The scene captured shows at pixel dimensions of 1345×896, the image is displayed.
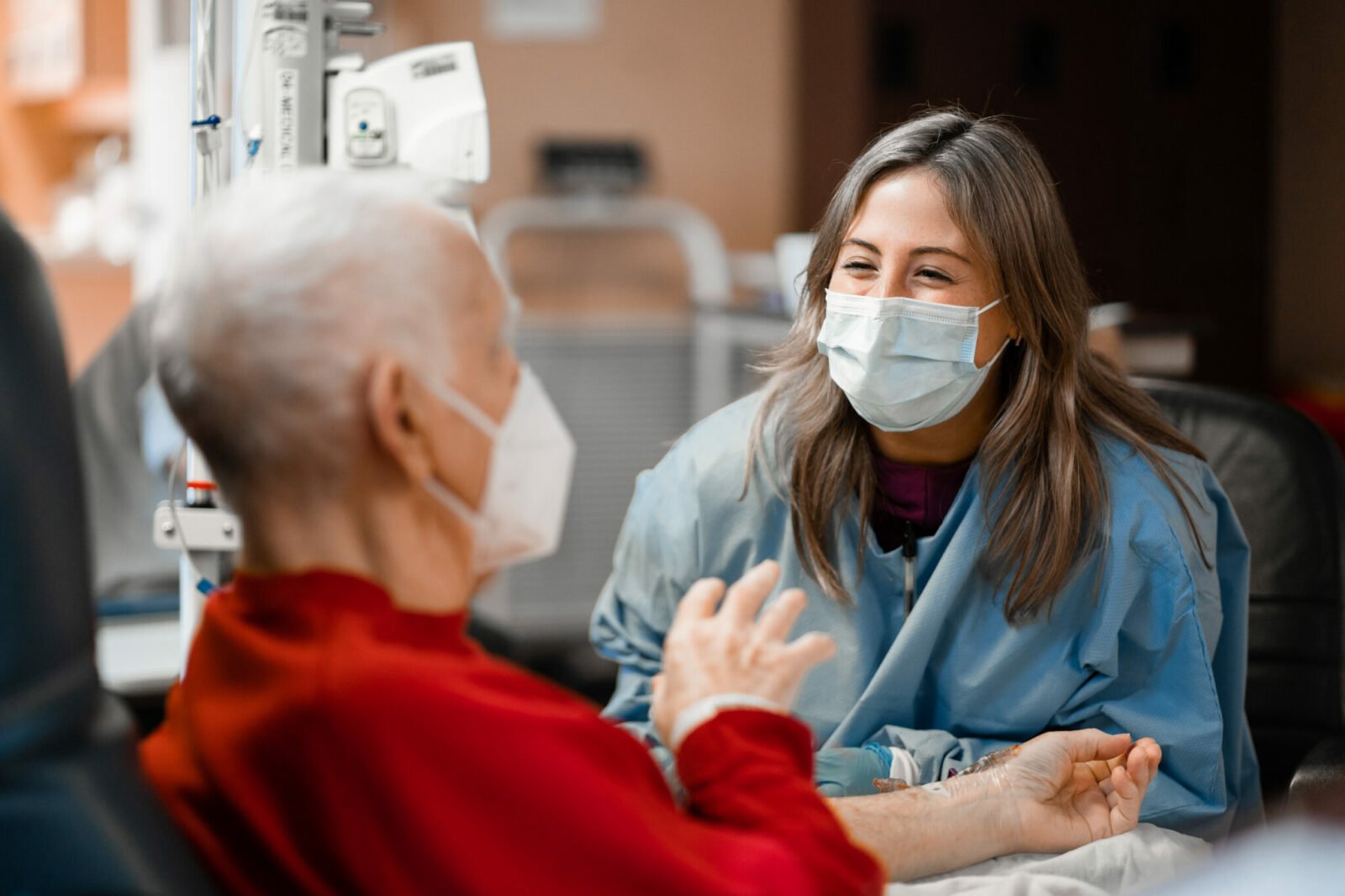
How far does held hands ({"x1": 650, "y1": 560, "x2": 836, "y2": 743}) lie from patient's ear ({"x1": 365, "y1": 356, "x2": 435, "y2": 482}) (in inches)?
9.2

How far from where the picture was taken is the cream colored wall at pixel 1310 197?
4.27 meters

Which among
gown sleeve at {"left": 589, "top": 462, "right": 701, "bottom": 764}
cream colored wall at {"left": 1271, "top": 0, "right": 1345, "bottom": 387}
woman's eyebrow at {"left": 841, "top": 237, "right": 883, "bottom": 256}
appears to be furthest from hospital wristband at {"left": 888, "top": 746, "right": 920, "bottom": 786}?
cream colored wall at {"left": 1271, "top": 0, "right": 1345, "bottom": 387}

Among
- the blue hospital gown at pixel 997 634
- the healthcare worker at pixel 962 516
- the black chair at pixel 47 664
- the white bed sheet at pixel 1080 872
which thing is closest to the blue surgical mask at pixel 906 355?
the healthcare worker at pixel 962 516

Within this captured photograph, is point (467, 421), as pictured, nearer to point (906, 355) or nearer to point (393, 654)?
point (393, 654)

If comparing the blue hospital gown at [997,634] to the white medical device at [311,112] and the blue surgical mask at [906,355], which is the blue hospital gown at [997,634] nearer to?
the blue surgical mask at [906,355]

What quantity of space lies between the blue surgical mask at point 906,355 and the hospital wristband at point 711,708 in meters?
0.66

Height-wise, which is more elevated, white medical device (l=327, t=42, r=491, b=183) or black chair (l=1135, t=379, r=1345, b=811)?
white medical device (l=327, t=42, r=491, b=183)

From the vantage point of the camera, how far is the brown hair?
1.45 metres

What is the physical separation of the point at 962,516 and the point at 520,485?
670 mm

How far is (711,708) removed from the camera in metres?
0.93

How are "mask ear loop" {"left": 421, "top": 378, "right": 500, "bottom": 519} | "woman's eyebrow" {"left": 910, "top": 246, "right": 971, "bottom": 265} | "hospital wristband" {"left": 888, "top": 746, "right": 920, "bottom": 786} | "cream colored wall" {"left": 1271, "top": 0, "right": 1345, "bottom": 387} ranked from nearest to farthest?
"mask ear loop" {"left": 421, "top": 378, "right": 500, "bottom": 519} < "hospital wristband" {"left": 888, "top": 746, "right": 920, "bottom": 786} < "woman's eyebrow" {"left": 910, "top": 246, "right": 971, "bottom": 265} < "cream colored wall" {"left": 1271, "top": 0, "right": 1345, "bottom": 387}

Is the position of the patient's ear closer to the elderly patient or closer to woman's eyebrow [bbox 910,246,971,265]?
the elderly patient

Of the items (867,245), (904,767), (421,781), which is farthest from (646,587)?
(421,781)

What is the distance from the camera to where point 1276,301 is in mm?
4539
